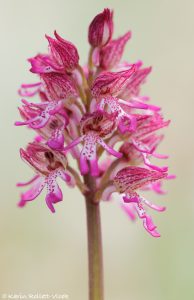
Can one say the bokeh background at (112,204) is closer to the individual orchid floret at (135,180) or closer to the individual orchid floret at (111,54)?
the individual orchid floret at (135,180)

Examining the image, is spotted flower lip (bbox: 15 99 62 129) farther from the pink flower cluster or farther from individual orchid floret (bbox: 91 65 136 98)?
individual orchid floret (bbox: 91 65 136 98)

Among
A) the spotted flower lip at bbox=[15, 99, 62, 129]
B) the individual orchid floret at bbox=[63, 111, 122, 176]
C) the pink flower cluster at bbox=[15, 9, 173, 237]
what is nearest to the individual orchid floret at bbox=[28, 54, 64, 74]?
the pink flower cluster at bbox=[15, 9, 173, 237]

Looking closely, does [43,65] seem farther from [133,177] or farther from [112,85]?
[133,177]

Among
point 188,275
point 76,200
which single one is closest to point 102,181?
point 188,275

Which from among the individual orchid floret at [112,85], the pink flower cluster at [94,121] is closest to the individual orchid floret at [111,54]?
the pink flower cluster at [94,121]

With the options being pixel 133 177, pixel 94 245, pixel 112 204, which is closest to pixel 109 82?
pixel 133 177

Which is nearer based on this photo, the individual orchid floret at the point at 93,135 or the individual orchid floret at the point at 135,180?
the individual orchid floret at the point at 93,135

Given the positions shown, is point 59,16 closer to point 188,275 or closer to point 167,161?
point 167,161
